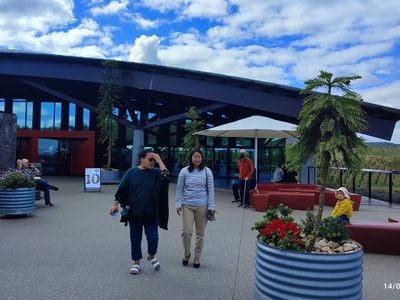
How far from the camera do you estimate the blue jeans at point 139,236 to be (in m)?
5.71

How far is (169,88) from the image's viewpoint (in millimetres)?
20812

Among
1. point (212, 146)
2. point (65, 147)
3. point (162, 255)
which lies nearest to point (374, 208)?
point (162, 255)

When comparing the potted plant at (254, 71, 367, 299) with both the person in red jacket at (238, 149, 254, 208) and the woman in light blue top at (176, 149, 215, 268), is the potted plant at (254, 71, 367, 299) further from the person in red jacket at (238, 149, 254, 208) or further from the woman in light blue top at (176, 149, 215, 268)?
the person in red jacket at (238, 149, 254, 208)

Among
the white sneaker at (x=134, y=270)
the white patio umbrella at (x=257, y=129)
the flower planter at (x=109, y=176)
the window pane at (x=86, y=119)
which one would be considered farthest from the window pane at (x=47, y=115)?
the white sneaker at (x=134, y=270)

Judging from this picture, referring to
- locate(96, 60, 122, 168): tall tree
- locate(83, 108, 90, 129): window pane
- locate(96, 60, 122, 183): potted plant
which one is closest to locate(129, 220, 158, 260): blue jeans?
locate(96, 60, 122, 183): potted plant

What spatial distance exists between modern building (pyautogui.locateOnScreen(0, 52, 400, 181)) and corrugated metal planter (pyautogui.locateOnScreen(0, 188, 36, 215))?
Result: 11421mm

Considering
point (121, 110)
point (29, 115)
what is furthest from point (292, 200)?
point (29, 115)

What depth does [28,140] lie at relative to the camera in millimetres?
27188

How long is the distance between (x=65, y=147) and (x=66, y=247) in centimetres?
2156

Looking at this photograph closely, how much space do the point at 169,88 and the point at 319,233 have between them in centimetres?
1694

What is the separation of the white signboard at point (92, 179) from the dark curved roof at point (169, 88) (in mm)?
6180

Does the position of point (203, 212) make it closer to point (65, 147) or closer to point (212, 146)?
point (212, 146)

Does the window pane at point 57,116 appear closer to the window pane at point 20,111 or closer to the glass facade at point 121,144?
the glass facade at point 121,144

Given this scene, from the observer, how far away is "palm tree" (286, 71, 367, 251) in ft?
13.5
